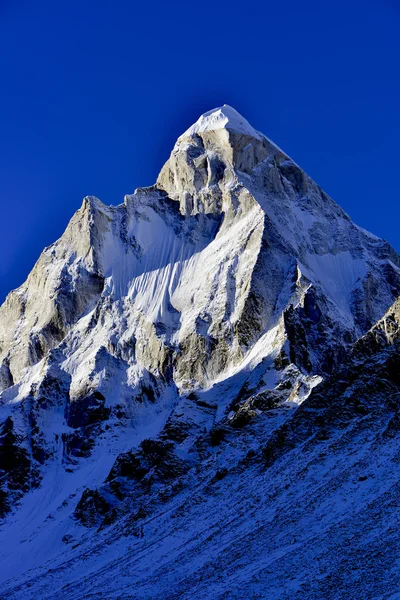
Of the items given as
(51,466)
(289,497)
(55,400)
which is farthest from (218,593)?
(55,400)

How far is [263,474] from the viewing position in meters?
117

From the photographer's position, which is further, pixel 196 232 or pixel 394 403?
pixel 196 232

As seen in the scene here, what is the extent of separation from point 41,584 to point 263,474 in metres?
26.7

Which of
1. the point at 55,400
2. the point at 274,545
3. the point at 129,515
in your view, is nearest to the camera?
the point at 274,545

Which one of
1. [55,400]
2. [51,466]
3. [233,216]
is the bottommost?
[51,466]

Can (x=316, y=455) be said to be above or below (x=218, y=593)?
above

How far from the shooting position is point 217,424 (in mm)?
143875

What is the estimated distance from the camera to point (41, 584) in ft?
381

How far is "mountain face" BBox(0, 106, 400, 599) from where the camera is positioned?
98188 millimetres

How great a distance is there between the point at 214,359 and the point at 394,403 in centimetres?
5514

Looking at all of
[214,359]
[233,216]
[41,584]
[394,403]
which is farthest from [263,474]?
[233,216]

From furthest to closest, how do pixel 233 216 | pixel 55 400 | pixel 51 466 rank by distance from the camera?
pixel 233 216, pixel 55 400, pixel 51 466

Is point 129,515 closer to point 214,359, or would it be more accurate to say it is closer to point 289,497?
point 289,497

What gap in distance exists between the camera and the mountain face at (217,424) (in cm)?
9819
